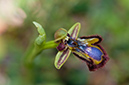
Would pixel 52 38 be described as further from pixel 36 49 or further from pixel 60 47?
pixel 60 47

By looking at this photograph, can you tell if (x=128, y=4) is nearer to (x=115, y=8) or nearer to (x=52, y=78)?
(x=115, y=8)

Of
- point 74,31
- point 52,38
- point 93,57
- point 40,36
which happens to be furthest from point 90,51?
point 52,38

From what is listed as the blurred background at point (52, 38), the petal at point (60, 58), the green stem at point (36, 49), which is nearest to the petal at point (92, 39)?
the petal at point (60, 58)

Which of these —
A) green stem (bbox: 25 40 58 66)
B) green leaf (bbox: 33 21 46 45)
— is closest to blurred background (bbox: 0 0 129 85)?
green stem (bbox: 25 40 58 66)

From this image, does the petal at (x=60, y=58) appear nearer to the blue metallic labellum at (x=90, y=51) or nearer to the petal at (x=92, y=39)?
the blue metallic labellum at (x=90, y=51)

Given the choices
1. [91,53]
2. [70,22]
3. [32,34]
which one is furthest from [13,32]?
[91,53]

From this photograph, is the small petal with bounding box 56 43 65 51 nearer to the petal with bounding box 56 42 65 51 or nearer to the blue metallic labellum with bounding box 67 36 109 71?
the petal with bounding box 56 42 65 51
